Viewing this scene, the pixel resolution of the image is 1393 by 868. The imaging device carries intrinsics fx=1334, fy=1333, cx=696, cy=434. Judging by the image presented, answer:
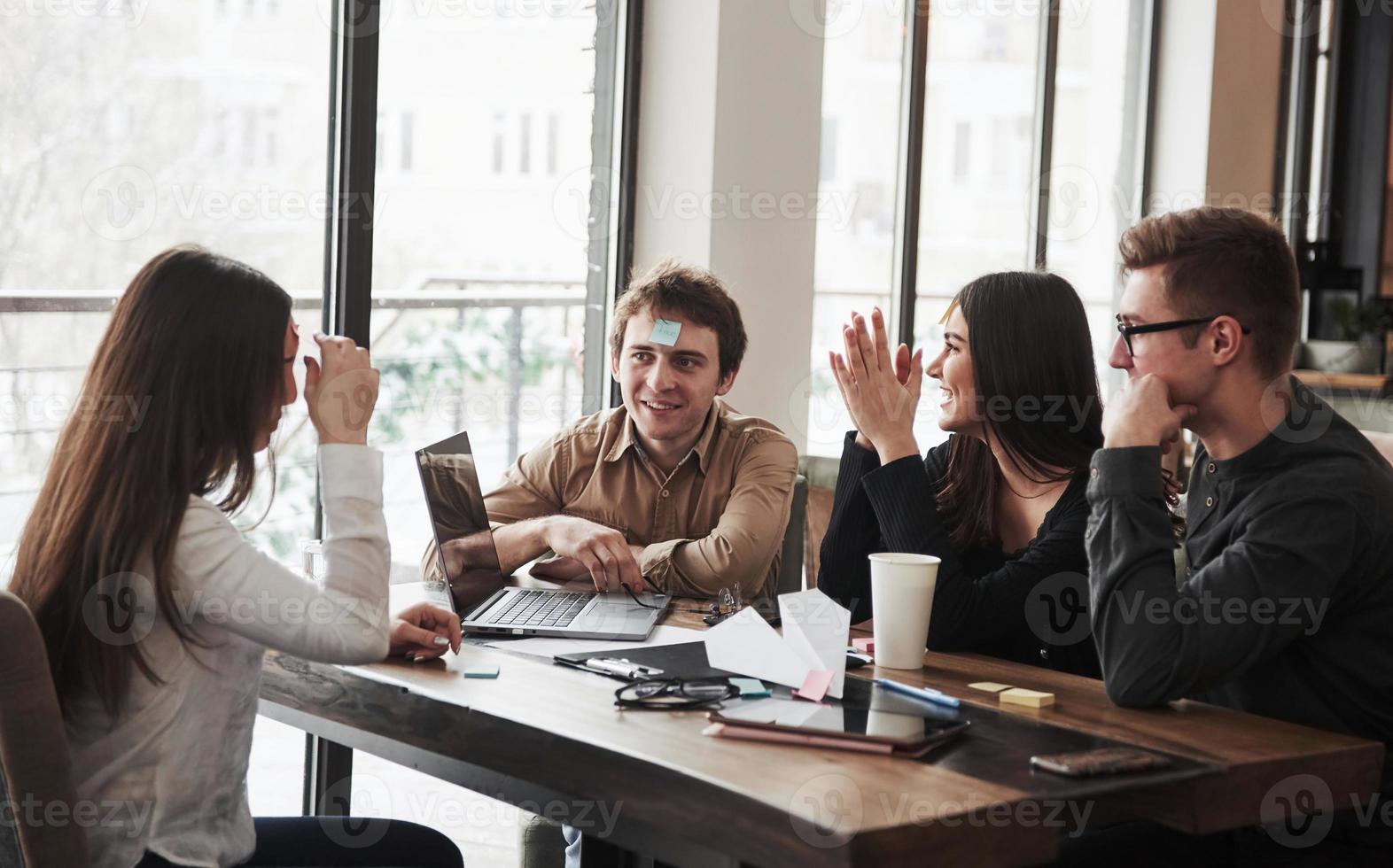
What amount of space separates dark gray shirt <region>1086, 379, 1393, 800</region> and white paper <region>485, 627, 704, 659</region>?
1.82ft

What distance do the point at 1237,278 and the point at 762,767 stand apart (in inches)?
34.9

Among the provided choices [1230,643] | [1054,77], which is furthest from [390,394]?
[1054,77]

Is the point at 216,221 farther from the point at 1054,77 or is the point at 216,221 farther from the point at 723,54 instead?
the point at 1054,77

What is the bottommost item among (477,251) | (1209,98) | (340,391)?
(340,391)

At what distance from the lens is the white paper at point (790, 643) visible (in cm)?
156

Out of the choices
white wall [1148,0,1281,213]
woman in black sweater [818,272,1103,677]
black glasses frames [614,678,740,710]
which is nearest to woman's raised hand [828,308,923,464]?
woman in black sweater [818,272,1103,677]

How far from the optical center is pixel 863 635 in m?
1.88

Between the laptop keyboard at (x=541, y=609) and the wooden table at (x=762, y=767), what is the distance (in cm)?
16

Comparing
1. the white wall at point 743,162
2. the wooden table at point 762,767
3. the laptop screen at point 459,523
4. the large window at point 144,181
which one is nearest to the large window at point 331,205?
the large window at point 144,181

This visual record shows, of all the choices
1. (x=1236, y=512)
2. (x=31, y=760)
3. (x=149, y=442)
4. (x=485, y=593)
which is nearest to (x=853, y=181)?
(x=485, y=593)

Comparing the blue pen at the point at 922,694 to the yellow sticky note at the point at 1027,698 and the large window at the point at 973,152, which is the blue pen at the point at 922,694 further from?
the large window at the point at 973,152

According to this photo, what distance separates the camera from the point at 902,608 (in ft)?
5.40

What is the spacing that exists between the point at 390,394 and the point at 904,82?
2061 millimetres

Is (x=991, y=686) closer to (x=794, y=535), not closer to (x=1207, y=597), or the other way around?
(x=1207, y=597)
